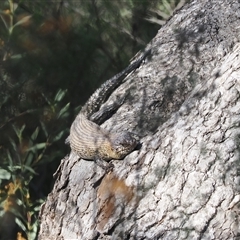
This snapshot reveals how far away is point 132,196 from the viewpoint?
225 centimetres

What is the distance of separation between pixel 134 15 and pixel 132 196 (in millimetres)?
2392

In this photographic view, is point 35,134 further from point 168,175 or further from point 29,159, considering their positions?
point 168,175

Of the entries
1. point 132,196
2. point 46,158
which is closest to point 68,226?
point 132,196

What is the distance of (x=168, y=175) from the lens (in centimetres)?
221

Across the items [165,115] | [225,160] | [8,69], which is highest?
[8,69]

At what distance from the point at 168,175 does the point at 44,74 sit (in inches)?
72.1

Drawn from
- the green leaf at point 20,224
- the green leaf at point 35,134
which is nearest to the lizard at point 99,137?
the green leaf at point 35,134

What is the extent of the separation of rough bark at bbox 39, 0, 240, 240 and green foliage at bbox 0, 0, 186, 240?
64 centimetres

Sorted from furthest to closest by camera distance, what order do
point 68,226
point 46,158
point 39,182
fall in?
point 39,182
point 46,158
point 68,226

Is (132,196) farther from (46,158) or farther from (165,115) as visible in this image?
(46,158)

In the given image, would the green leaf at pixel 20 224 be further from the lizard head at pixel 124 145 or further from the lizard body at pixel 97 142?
the lizard head at pixel 124 145

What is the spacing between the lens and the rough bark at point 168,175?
211 cm

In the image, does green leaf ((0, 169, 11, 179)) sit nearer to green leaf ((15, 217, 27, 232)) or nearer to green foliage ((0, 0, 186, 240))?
green foliage ((0, 0, 186, 240))

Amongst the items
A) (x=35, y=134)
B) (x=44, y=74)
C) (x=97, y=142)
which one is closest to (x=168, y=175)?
(x=97, y=142)
